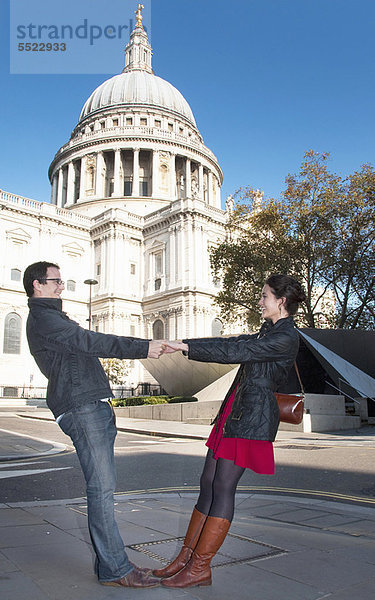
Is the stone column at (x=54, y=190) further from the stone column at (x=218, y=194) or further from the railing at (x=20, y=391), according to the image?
the railing at (x=20, y=391)

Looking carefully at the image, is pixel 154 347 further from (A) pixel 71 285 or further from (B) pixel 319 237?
(A) pixel 71 285

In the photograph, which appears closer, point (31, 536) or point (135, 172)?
point (31, 536)

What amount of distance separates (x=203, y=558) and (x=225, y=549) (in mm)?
787

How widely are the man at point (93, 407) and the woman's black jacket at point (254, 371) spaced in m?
0.35

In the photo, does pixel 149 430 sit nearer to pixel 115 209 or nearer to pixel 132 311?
pixel 132 311

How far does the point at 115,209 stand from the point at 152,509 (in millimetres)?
55015

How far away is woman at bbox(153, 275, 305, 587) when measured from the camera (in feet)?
9.73

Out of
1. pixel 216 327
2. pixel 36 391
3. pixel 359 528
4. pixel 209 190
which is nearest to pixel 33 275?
pixel 359 528

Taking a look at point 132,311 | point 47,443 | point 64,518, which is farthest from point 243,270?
point 132,311

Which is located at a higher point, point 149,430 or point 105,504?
point 105,504

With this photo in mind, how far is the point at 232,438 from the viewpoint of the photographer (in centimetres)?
307

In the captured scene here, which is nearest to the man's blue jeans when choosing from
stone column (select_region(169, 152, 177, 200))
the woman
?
the woman

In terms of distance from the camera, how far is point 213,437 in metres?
3.30

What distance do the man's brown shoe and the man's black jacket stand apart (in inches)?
41.1
